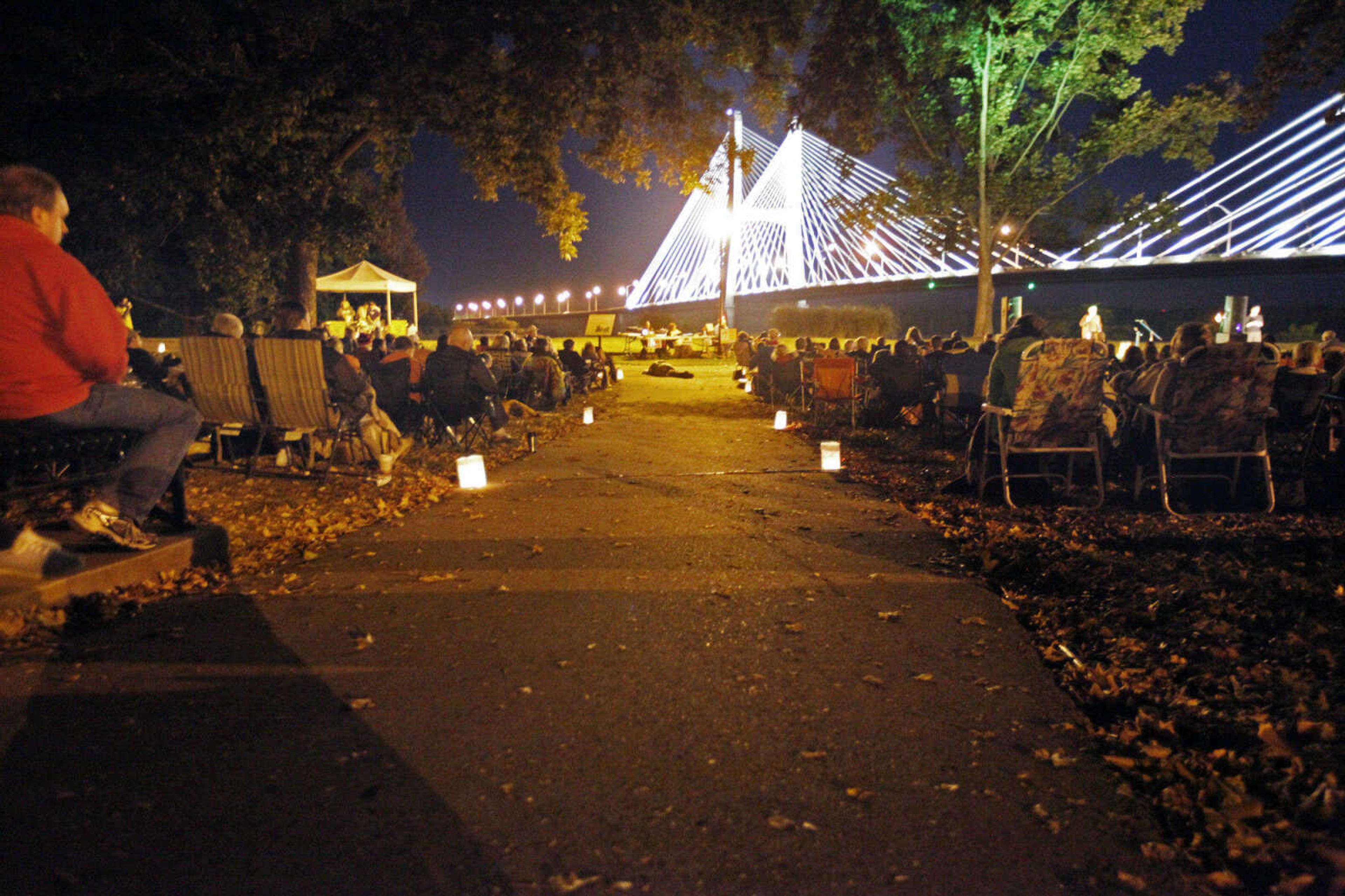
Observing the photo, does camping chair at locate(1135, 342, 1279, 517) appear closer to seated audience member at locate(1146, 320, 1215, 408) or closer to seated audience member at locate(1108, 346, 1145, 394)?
seated audience member at locate(1146, 320, 1215, 408)

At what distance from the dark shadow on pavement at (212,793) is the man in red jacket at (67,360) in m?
0.88

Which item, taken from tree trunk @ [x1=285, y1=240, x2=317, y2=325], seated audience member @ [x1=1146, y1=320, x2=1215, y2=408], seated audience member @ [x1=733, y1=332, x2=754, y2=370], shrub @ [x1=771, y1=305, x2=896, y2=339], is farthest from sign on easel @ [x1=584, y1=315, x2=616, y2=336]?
seated audience member @ [x1=1146, y1=320, x2=1215, y2=408]

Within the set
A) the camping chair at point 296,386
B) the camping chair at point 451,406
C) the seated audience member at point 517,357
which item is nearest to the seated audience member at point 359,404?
the camping chair at point 296,386

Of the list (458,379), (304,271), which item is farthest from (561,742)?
(304,271)

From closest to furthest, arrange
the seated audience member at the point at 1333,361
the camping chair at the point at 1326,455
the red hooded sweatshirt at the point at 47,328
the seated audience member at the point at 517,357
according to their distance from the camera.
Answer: the red hooded sweatshirt at the point at 47,328 < the camping chair at the point at 1326,455 < the seated audience member at the point at 1333,361 < the seated audience member at the point at 517,357

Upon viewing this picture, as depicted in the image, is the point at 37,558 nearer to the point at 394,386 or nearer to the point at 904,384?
the point at 394,386

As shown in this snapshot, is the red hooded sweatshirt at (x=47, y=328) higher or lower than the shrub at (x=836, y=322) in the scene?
higher

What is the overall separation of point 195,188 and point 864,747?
12184 millimetres

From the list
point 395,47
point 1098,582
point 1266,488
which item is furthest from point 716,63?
point 1098,582

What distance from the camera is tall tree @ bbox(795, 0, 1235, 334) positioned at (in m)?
21.0

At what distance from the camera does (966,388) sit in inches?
348

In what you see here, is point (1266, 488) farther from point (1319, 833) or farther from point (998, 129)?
point (998, 129)

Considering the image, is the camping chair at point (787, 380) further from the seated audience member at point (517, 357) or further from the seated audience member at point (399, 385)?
the seated audience member at point (399, 385)

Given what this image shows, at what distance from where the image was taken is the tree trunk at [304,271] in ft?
48.8
